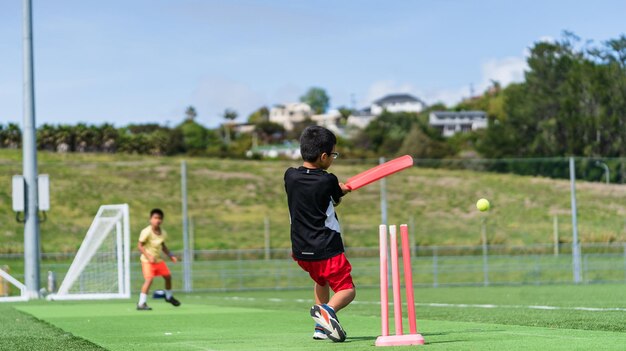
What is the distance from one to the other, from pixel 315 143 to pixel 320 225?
63 cm

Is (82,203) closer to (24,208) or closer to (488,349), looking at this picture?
(24,208)

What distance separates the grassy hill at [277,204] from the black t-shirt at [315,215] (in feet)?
79.7

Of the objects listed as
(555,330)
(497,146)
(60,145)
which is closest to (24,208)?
(555,330)

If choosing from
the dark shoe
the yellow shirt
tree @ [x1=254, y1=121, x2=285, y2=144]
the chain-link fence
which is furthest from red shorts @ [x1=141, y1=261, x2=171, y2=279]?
Result: tree @ [x1=254, y1=121, x2=285, y2=144]

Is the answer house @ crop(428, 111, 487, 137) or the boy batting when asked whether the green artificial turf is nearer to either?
the boy batting

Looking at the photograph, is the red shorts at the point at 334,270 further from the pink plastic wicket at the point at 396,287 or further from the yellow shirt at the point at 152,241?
the yellow shirt at the point at 152,241

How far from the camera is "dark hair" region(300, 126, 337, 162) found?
865 cm

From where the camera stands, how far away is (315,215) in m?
8.57

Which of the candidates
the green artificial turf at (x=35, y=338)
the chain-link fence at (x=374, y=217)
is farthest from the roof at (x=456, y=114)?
the green artificial turf at (x=35, y=338)

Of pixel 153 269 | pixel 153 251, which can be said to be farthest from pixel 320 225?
pixel 153 269

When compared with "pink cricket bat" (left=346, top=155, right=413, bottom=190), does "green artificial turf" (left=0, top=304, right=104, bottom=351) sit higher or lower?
lower

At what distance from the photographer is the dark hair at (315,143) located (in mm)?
8648

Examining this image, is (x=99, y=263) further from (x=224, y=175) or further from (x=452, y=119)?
(x=452, y=119)

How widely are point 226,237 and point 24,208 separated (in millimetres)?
18944
